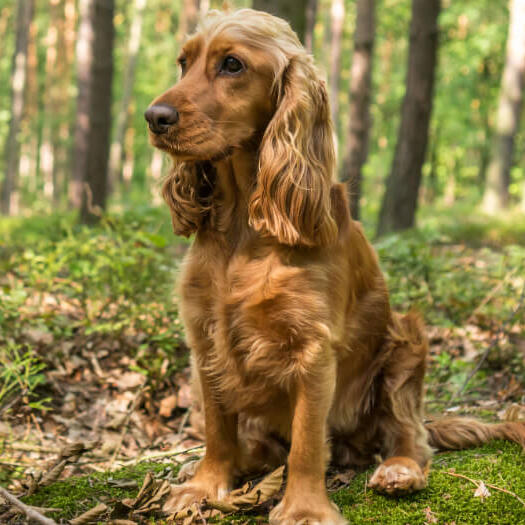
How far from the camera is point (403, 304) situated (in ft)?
16.3

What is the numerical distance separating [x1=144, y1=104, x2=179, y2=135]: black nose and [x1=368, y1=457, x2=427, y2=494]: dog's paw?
1601mm

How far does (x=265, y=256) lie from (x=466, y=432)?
55.3 inches

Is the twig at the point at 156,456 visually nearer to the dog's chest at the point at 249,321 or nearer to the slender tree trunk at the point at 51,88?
the dog's chest at the point at 249,321

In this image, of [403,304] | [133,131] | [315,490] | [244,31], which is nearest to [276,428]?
[315,490]

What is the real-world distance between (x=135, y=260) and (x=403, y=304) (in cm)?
218

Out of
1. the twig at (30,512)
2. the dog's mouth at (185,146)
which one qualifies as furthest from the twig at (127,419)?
the dog's mouth at (185,146)

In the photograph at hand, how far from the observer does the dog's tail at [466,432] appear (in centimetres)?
290

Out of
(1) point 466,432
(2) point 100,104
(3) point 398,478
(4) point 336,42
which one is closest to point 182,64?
(3) point 398,478

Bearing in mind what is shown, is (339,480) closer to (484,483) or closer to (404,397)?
(404,397)

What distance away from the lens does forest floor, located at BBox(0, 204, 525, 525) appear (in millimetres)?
2449

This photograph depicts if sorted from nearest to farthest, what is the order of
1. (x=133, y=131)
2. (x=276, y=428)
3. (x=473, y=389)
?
(x=276, y=428) → (x=473, y=389) → (x=133, y=131)

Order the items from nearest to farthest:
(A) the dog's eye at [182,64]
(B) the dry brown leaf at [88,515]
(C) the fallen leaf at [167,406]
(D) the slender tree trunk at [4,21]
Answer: (B) the dry brown leaf at [88,515]
(A) the dog's eye at [182,64]
(C) the fallen leaf at [167,406]
(D) the slender tree trunk at [4,21]

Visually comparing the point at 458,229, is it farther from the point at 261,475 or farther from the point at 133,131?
the point at 133,131

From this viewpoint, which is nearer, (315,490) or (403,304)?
(315,490)
